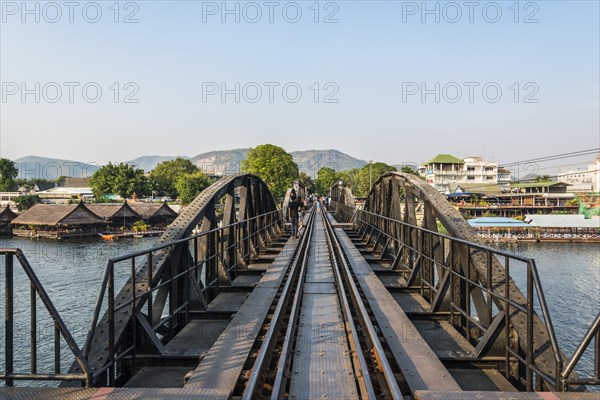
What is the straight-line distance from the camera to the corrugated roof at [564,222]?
6293 centimetres

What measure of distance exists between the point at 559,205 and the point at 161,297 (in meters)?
95.4

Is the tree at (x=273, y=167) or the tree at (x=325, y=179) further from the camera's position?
the tree at (x=325, y=179)

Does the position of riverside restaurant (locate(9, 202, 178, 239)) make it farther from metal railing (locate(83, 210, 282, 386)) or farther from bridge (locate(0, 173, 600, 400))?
bridge (locate(0, 173, 600, 400))

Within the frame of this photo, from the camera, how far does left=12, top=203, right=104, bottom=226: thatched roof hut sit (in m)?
61.4

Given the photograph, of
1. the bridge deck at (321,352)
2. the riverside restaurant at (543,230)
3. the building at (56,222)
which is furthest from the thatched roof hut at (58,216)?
the bridge deck at (321,352)

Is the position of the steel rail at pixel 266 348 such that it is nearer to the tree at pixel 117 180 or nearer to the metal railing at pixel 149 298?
the metal railing at pixel 149 298

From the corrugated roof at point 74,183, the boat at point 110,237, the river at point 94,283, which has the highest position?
the corrugated roof at point 74,183

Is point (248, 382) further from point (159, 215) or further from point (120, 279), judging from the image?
point (159, 215)

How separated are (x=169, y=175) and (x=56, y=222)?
78.9 meters

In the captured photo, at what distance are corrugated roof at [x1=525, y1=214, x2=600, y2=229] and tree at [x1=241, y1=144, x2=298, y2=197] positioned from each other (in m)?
43.7

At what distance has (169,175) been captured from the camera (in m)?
138

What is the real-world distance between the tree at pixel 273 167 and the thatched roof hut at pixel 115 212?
74.4 feet

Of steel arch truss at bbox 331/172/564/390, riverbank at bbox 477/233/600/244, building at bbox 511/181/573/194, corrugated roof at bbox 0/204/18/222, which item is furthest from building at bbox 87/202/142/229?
building at bbox 511/181/573/194

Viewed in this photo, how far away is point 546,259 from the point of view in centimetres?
4784
